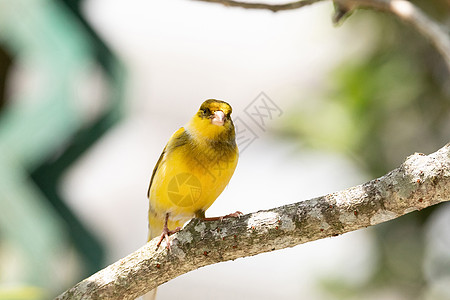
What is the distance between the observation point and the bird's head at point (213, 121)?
2.45 meters

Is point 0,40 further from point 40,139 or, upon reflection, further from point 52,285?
point 52,285

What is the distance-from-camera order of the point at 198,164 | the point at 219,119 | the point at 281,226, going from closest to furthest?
Answer: 1. the point at 281,226
2. the point at 219,119
3. the point at 198,164

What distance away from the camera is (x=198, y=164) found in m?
2.54

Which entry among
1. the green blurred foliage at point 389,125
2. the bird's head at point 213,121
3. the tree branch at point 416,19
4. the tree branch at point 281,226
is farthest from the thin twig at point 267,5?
the green blurred foliage at point 389,125

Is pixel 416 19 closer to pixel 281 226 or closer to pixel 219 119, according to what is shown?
pixel 219 119

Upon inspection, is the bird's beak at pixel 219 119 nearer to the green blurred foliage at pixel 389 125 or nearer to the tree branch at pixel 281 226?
the tree branch at pixel 281 226

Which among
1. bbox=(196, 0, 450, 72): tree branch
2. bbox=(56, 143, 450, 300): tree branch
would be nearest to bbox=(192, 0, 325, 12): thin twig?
bbox=(196, 0, 450, 72): tree branch

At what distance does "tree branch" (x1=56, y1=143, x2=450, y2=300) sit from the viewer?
6.49 feet

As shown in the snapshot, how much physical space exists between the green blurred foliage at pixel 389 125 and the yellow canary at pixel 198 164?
2.45m

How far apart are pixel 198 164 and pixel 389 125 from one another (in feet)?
9.80

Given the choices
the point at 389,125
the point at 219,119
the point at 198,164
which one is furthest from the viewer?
the point at 389,125

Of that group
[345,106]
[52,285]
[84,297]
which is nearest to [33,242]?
[52,285]

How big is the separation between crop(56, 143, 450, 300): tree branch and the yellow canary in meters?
0.14

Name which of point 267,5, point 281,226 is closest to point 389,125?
point 267,5
